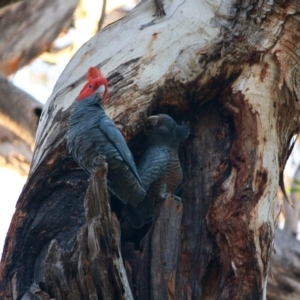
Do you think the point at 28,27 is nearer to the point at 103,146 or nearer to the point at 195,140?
the point at 195,140

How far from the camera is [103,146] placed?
97.1 inches

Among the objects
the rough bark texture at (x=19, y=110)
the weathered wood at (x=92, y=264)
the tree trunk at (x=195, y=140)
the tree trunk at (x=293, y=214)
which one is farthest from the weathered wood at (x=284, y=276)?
the weathered wood at (x=92, y=264)

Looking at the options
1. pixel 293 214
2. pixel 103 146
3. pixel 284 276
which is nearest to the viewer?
pixel 103 146

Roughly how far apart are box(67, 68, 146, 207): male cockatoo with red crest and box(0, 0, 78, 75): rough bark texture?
362 centimetres

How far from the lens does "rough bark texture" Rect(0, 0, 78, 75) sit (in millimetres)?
6062

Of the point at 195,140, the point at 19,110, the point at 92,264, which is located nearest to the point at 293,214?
the point at 19,110

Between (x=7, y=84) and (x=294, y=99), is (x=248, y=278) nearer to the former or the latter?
(x=294, y=99)

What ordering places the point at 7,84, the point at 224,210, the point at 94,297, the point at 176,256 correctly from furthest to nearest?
1. the point at 7,84
2. the point at 224,210
3. the point at 176,256
4. the point at 94,297

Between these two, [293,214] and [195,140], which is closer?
[195,140]

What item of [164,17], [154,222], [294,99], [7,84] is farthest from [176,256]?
[7,84]

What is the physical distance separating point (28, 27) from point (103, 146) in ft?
13.1

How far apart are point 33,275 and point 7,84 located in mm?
2935

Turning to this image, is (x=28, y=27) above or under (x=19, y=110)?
above

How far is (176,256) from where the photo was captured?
2.54 metres
